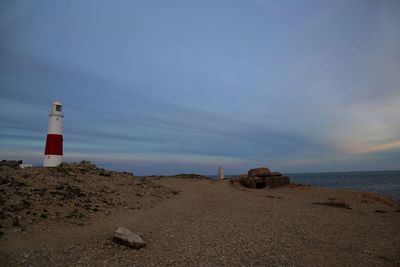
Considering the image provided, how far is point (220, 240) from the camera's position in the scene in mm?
9734

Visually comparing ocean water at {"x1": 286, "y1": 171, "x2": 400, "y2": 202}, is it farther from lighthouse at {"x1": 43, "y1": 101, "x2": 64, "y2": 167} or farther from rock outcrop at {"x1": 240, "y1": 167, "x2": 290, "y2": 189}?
lighthouse at {"x1": 43, "y1": 101, "x2": 64, "y2": 167}

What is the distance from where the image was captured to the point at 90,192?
14469 millimetres

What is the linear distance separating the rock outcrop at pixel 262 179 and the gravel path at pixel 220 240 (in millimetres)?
10953

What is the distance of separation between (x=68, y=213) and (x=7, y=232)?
247 centimetres

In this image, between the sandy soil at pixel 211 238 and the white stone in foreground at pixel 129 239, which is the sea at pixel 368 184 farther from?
the white stone in foreground at pixel 129 239

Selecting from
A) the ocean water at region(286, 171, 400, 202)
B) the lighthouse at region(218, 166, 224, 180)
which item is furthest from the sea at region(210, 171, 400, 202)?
the lighthouse at region(218, 166, 224, 180)

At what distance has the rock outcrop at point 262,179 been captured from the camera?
26.7 metres

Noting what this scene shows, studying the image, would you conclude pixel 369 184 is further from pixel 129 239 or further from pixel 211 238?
pixel 129 239

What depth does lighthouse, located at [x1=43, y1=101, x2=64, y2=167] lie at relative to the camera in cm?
2088

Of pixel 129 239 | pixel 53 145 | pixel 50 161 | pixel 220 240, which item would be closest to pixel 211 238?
pixel 220 240

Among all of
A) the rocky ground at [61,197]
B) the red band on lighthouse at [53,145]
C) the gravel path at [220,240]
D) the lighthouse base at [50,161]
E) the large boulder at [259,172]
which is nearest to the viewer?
the gravel path at [220,240]

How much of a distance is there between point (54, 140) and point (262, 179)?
1708 centimetres

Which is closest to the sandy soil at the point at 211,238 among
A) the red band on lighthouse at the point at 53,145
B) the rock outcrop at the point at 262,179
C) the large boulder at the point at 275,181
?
the red band on lighthouse at the point at 53,145

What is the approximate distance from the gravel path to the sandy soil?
23 mm
